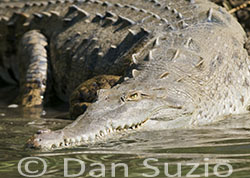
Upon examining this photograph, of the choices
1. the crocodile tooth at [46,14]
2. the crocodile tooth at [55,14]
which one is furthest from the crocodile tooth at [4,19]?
the crocodile tooth at [55,14]

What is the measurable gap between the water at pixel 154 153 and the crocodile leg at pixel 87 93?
69 centimetres

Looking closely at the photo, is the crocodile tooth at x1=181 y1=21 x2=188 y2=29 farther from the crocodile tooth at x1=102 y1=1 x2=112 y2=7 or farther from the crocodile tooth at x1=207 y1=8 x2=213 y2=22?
the crocodile tooth at x1=102 y1=1 x2=112 y2=7

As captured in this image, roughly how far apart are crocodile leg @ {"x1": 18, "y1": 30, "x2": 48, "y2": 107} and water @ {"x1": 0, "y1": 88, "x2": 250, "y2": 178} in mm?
2043

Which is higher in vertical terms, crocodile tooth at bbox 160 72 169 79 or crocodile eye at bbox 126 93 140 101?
crocodile tooth at bbox 160 72 169 79

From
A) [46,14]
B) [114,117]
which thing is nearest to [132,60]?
[114,117]

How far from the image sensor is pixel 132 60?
18.4 ft

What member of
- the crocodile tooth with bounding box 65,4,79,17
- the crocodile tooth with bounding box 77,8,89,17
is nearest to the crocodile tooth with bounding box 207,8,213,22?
the crocodile tooth with bounding box 77,8,89,17

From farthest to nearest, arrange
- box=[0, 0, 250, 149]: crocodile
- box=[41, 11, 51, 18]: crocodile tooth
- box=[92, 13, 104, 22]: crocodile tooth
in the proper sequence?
box=[41, 11, 51, 18]: crocodile tooth < box=[92, 13, 104, 22]: crocodile tooth < box=[0, 0, 250, 149]: crocodile

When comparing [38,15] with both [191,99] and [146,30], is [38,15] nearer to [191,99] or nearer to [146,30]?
[146,30]

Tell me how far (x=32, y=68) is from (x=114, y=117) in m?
3.17

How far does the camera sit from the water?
3.18m

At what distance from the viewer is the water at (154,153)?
125 inches

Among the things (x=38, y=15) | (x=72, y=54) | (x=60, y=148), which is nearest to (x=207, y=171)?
(x=60, y=148)

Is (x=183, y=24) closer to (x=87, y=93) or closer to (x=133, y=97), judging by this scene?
(x=87, y=93)
